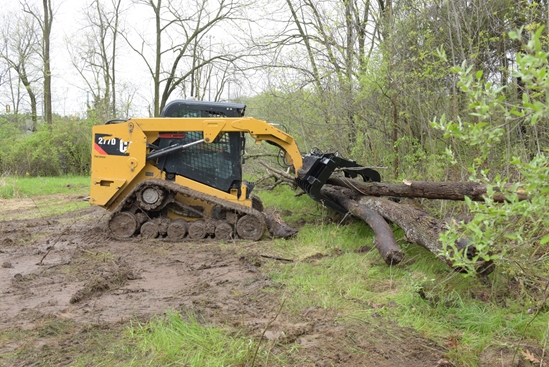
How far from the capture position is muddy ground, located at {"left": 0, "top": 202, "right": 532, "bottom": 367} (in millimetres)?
3318

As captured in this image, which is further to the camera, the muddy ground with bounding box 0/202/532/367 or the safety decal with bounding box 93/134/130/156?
the safety decal with bounding box 93/134/130/156

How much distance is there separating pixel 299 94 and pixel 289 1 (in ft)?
10.5

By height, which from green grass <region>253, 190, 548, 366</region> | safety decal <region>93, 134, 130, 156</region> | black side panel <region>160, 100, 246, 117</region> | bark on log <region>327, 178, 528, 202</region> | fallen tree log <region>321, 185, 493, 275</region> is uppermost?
A: black side panel <region>160, 100, 246, 117</region>

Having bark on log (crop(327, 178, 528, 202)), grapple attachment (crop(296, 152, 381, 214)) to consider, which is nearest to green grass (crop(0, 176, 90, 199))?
grapple attachment (crop(296, 152, 381, 214))

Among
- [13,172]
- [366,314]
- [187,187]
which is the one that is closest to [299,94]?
[187,187]

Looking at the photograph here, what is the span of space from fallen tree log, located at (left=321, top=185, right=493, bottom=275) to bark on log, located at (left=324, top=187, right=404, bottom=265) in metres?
0.11

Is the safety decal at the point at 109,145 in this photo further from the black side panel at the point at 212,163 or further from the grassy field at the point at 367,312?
the grassy field at the point at 367,312

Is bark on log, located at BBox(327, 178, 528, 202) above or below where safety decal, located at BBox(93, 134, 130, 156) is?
below

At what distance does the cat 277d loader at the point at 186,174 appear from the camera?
24.0 feet

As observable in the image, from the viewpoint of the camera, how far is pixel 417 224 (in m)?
5.38

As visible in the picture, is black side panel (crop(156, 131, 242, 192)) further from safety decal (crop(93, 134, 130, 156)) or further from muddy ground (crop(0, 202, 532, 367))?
muddy ground (crop(0, 202, 532, 367))

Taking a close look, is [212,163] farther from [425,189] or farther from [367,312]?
→ [367,312]

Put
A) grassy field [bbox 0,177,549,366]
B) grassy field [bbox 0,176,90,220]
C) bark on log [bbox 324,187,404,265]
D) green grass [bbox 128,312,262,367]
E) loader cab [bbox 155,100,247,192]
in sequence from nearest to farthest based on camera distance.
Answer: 1. green grass [bbox 128,312,262,367]
2. grassy field [bbox 0,177,549,366]
3. bark on log [bbox 324,187,404,265]
4. loader cab [bbox 155,100,247,192]
5. grassy field [bbox 0,176,90,220]

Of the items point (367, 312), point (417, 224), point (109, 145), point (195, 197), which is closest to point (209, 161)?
point (195, 197)
